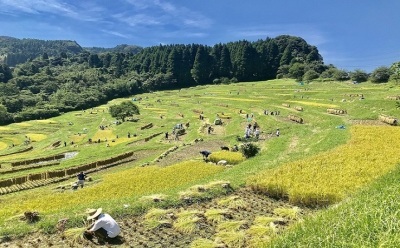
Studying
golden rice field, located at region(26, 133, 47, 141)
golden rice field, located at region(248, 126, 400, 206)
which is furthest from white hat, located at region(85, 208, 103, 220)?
golden rice field, located at region(26, 133, 47, 141)

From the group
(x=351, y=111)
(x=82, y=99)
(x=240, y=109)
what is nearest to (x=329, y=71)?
(x=240, y=109)

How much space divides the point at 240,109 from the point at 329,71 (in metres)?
60.2

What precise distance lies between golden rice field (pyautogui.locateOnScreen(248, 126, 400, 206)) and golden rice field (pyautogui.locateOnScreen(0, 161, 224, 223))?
7.17 m

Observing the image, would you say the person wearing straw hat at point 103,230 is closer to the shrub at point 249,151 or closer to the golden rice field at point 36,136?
the shrub at point 249,151

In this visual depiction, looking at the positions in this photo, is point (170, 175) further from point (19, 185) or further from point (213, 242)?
point (19, 185)

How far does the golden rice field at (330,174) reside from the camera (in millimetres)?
18234

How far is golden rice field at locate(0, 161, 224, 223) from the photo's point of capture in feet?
77.4

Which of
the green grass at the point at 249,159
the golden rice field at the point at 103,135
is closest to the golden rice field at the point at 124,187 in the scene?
the green grass at the point at 249,159

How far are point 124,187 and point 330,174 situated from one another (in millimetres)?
14895

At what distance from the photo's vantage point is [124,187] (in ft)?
88.8

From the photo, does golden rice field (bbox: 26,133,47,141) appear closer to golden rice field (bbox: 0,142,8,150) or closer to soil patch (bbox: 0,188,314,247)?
golden rice field (bbox: 0,142,8,150)

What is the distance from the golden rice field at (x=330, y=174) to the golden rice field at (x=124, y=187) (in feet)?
23.5

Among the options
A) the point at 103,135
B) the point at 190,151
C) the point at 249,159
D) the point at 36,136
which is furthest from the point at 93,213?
the point at 36,136

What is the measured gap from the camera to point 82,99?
152125 millimetres
